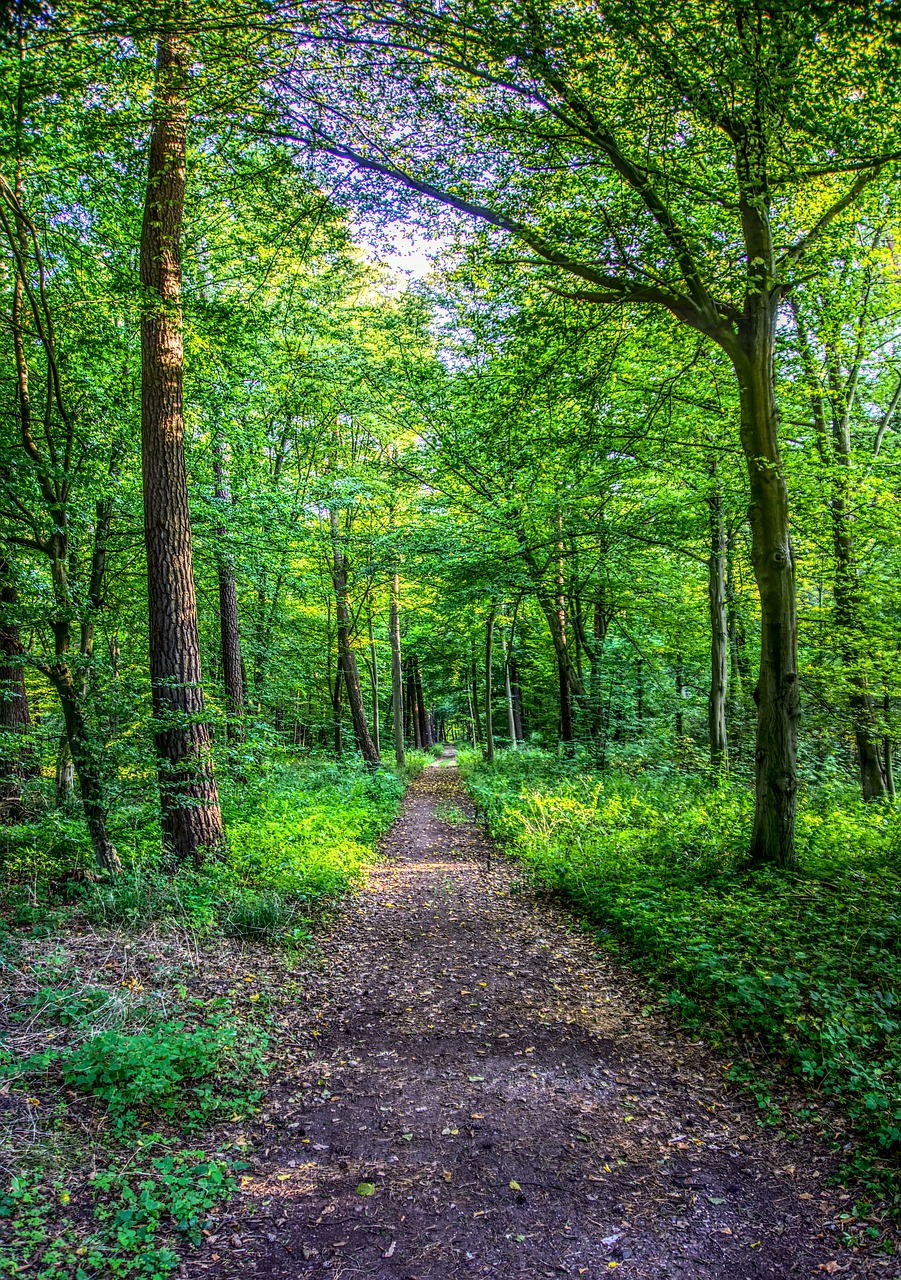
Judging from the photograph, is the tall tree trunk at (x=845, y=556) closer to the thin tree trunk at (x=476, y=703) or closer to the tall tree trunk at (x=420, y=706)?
the thin tree trunk at (x=476, y=703)

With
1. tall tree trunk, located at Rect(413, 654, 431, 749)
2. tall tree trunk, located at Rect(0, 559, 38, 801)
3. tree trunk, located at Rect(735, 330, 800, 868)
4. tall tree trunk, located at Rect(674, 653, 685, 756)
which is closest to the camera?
tall tree trunk, located at Rect(0, 559, 38, 801)

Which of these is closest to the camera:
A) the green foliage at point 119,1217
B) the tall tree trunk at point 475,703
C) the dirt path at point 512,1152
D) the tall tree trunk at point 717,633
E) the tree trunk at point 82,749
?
the green foliage at point 119,1217

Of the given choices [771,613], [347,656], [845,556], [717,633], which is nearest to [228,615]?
[347,656]

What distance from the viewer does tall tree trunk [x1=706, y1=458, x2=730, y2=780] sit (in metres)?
10.7

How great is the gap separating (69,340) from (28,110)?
7.50ft

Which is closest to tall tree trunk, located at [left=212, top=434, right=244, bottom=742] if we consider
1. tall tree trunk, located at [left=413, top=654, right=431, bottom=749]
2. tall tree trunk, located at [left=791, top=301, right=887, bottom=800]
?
tall tree trunk, located at [left=791, top=301, right=887, bottom=800]

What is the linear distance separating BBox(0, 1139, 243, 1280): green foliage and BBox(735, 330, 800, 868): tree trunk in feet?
18.2

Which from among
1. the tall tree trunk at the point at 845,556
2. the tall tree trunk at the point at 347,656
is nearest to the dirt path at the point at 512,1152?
the tall tree trunk at the point at 845,556

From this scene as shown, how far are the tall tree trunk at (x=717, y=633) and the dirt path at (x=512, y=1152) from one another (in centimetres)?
695

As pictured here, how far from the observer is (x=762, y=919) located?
16.9 ft

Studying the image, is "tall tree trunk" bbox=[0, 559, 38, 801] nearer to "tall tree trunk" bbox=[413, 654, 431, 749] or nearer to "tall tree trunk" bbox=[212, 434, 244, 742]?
"tall tree trunk" bbox=[212, 434, 244, 742]

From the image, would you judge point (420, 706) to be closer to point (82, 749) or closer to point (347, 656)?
point (347, 656)

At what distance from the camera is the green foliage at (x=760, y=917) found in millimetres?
3633

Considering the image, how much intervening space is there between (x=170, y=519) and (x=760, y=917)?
706 cm
